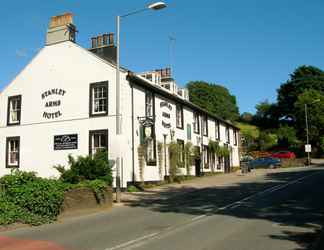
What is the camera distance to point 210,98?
81.7m

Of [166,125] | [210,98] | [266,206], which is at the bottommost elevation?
[266,206]

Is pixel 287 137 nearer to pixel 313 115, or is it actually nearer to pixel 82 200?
pixel 313 115

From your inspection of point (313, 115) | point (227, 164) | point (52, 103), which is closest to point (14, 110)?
point (52, 103)

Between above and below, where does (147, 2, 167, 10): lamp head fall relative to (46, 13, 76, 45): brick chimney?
below

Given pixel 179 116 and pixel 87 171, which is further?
pixel 179 116

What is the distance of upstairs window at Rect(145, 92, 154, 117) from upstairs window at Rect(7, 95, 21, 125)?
30.4 ft

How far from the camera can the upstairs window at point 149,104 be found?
26339 mm

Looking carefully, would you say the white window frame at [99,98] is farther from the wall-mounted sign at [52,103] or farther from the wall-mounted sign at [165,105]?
the wall-mounted sign at [165,105]

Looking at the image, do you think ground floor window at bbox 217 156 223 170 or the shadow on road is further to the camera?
ground floor window at bbox 217 156 223 170

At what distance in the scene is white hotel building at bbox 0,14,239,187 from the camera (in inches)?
953

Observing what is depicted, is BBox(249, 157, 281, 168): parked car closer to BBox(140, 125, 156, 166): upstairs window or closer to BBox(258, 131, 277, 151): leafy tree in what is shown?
BBox(258, 131, 277, 151): leafy tree

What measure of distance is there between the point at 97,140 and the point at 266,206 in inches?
495

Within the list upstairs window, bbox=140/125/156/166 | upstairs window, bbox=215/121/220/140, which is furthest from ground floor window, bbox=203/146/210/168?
upstairs window, bbox=140/125/156/166

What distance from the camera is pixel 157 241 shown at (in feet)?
30.1
